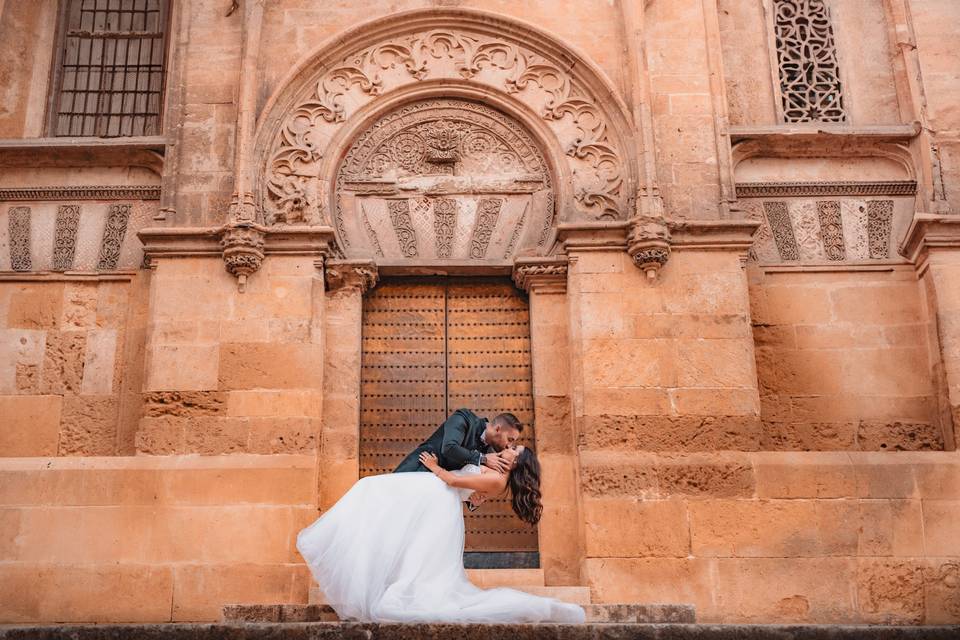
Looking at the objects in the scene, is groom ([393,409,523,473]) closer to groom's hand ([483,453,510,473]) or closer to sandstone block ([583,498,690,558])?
groom's hand ([483,453,510,473])

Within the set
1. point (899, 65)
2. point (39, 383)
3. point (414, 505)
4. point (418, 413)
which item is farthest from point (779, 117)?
point (39, 383)

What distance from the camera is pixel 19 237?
10.0 metres

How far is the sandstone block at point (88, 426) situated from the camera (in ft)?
30.7

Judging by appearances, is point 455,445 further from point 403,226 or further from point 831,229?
point 831,229

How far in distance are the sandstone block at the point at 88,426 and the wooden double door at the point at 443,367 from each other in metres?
2.16

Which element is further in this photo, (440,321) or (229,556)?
(440,321)

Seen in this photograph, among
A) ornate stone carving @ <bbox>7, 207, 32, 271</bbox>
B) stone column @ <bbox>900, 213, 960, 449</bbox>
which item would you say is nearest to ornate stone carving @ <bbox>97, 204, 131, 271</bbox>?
ornate stone carving @ <bbox>7, 207, 32, 271</bbox>

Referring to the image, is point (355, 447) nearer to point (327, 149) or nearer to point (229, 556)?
point (229, 556)

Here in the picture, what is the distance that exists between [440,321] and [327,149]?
1.86m

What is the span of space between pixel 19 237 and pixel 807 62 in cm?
766

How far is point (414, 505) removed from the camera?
6.38 metres

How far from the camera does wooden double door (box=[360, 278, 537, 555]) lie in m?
9.48

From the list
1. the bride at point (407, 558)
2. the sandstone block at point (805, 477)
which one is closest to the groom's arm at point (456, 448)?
the bride at point (407, 558)

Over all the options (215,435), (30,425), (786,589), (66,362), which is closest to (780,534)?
(786,589)
